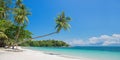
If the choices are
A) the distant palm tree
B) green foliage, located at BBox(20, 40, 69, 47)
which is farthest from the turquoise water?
green foliage, located at BBox(20, 40, 69, 47)

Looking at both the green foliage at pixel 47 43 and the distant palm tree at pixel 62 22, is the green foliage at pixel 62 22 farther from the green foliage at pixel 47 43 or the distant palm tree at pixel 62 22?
the green foliage at pixel 47 43

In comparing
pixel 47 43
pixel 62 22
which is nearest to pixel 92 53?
pixel 62 22

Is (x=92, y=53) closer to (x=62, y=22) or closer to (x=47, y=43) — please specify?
(x=62, y=22)

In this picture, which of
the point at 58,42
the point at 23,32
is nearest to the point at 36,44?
the point at 58,42

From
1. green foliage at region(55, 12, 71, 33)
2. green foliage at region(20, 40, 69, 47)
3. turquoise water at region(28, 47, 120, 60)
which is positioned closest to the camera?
turquoise water at region(28, 47, 120, 60)

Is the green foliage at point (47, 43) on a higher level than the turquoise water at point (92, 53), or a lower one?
higher

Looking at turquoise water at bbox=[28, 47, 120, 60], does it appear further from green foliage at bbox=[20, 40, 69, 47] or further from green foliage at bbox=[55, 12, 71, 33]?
green foliage at bbox=[20, 40, 69, 47]

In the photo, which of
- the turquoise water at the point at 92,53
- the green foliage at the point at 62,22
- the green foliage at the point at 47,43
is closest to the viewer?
the turquoise water at the point at 92,53

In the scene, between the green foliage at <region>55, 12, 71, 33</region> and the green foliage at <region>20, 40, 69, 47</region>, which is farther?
the green foliage at <region>20, 40, 69, 47</region>

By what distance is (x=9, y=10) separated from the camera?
3064 centimetres

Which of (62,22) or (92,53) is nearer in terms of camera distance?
(62,22)

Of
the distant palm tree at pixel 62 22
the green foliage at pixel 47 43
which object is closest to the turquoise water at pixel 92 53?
the distant palm tree at pixel 62 22

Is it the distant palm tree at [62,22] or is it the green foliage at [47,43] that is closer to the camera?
the distant palm tree at [62,22]

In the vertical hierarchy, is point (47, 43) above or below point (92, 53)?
A: above
